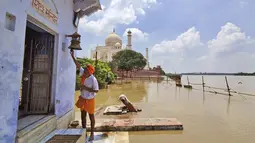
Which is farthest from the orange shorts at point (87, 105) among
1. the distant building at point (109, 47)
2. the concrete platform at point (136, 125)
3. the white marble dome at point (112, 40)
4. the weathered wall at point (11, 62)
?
the white marble dome at point (112, 40)

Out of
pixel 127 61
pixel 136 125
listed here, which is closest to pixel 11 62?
pixel 136 125

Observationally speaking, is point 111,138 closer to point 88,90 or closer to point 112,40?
point 88,90

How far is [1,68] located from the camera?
2.03 metres

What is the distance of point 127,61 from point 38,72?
38.0m

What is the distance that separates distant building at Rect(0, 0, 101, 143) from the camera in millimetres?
2146

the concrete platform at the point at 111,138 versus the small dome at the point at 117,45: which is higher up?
the small dome at the point at 117,45

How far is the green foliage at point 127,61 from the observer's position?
4000 centimetres

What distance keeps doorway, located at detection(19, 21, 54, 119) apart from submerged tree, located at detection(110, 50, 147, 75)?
115 feet

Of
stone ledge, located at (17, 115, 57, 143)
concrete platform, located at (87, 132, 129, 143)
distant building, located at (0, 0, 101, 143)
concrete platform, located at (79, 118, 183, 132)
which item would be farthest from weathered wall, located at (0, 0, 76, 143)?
concrete platform, located at (79, 118, 183, 132)

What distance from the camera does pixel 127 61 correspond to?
41500mm

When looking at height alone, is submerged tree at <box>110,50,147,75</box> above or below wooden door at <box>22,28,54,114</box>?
above

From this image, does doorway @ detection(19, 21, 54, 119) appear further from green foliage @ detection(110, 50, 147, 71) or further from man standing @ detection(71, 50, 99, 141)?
green foliage @ detection(110, 50, 147, 71)

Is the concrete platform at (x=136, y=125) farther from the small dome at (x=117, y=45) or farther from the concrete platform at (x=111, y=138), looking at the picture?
the small dome at (x=117, y=45)

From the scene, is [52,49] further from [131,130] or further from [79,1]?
[131,130]
